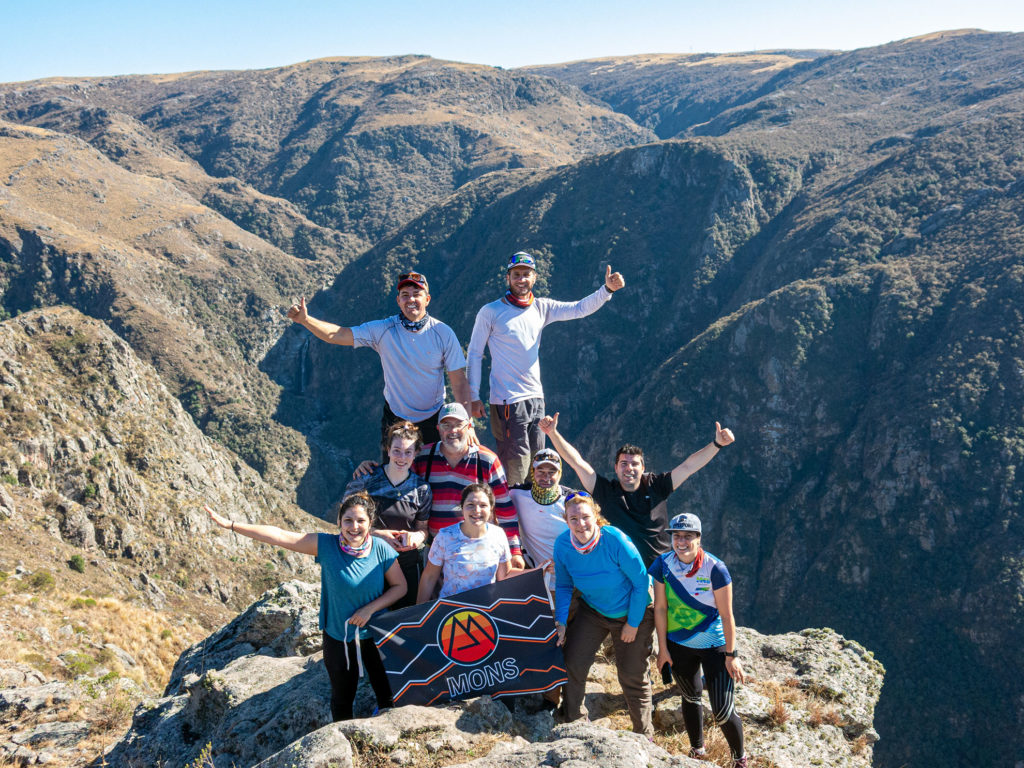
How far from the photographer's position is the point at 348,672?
692 centimetres

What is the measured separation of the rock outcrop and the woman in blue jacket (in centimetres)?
56

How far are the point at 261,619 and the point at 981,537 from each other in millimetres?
48251

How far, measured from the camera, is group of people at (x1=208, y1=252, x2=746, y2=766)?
6.74 m

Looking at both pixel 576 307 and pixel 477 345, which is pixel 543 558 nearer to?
pixel 477 345

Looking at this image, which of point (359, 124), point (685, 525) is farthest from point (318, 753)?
point (359, 124)

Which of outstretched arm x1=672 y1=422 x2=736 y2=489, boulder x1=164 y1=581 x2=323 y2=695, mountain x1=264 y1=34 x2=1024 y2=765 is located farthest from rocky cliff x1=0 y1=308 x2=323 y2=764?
mountain x1=264 y1=34 x2=1024 y2=765

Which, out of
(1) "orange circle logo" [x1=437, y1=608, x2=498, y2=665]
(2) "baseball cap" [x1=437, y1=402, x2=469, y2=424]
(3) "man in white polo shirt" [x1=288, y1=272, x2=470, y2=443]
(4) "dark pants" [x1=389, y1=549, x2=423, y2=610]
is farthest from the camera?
(3) "man in white polo shirt" [x1=288, y1=272, x2=470, y2=443]

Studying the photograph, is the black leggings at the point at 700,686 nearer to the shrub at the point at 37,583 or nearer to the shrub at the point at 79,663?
the shrub at the point at 79,663

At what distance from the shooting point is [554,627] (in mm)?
7113

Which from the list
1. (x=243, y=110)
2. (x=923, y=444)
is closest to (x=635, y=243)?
(x=923, y=444)

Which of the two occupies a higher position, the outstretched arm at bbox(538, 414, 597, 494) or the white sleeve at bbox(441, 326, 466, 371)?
the white sleeve at bbox(441, 326, 466, 371)

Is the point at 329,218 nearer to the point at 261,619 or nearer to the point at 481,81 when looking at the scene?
the point at 481,81

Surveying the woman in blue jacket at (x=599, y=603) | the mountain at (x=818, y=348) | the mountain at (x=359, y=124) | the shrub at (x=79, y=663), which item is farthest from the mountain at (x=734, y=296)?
the shrub at (x=79, y=663)

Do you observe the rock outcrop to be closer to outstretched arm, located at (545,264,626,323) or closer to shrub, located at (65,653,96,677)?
shrub, located at (65,653,96,677)
